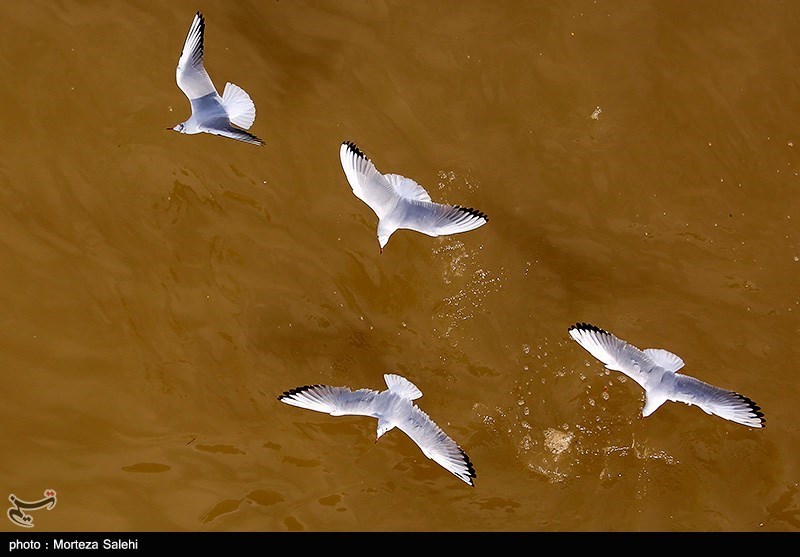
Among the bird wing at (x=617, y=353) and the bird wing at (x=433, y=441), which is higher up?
Result: the bird wing at (x=617, y=353)

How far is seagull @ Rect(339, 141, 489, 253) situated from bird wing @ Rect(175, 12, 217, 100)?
1017 mm

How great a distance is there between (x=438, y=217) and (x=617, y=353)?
144 centimetres

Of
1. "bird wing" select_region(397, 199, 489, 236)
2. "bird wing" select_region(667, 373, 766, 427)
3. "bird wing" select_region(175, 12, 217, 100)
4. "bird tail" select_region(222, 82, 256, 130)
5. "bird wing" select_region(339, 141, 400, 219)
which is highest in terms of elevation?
"bird wing" select_region(175, 12, 217, 100)

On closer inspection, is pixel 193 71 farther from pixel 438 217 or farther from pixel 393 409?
pixel 393 409

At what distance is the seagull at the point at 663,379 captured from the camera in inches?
176

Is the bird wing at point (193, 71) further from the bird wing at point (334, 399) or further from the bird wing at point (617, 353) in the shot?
the bird wing at point (617, 353)

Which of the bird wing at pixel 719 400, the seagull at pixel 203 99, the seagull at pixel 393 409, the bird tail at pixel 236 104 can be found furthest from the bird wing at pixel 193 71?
the bird wing at pixel 719 400

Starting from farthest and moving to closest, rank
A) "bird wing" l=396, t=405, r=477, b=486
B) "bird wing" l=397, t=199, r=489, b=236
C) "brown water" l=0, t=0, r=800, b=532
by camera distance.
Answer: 1. "brown water" l=0, t=0, r=800, b=532
2. "bird wing" l=396, t=405, r=477, b=486
3. "bird wing" l=397, t=199, r=489, b=236

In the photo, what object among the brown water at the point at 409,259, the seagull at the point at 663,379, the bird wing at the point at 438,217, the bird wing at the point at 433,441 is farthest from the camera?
the brown water at the point at 409,259

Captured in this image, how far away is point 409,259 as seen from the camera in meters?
5.33

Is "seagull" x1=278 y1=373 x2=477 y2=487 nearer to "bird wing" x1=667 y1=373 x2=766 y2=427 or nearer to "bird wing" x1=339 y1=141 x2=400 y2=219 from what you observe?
"bird wing" x1=339 y1=141 x2=400 y2=219

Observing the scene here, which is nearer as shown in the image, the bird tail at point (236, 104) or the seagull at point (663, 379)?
the seagull at point (663, 379)

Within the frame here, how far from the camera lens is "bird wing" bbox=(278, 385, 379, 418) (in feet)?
14.9

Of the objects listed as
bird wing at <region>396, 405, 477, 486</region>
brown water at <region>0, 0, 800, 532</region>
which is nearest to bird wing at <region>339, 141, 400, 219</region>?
brown water at <region>0, 0, 800, 532</region>
